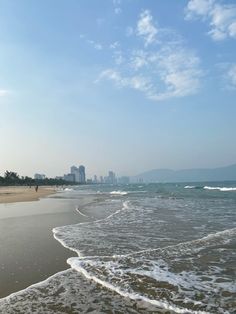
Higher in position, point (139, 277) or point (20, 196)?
point (20, 196)

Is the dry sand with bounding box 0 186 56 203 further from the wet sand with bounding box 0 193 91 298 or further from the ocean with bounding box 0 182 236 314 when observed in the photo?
the ocean with bounding box 0 182 236 314

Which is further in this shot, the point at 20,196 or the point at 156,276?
the point at 20,196

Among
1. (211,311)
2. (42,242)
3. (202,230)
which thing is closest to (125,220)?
(202,230)

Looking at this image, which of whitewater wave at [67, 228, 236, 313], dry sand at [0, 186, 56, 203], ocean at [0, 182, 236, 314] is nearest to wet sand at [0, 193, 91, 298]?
ocean at [0, 182, 236, 314]

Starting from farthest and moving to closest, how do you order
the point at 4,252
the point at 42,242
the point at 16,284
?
the point at 42,242
the point at 4,252
the point at 16,284

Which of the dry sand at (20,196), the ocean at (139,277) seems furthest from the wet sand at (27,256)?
the dry sand at (20,196)

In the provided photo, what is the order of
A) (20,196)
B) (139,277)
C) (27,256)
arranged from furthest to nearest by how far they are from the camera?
1. (20,196)
2. (27,256)
3. (139,277)

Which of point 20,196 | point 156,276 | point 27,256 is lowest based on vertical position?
point 156,276

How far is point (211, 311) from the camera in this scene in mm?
6488

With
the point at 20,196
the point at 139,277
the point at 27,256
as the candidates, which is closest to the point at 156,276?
the point at 139,277

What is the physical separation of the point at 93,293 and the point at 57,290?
30.9 inches

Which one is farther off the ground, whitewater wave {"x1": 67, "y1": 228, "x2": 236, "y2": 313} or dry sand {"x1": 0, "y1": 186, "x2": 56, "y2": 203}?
dry sand {"x1": 0, "y1": 186, "x2": 56, "y2": 203}

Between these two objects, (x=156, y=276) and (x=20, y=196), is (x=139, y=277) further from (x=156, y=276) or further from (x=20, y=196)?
(x=20, y=196)

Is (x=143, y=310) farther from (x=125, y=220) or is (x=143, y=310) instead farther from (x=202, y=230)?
(x=125, y=220)
